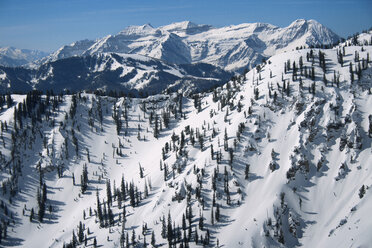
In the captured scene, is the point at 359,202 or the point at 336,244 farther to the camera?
the point at 359,202

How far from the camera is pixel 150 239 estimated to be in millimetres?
199000

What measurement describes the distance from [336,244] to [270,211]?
3813 cm

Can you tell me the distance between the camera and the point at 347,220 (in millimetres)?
183125

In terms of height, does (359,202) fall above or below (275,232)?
above

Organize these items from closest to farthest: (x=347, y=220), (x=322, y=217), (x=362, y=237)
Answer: (x=362, y=237)
(x=347, y=220)
(x=322, y=217)

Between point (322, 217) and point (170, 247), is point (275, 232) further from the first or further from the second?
point (170, 247)

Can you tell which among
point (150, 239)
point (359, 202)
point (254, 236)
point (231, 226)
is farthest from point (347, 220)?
point (150, 239)

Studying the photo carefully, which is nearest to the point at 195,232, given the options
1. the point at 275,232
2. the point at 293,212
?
the point at 275,232

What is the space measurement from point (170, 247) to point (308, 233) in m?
78.3

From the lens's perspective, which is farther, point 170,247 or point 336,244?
point 170,247

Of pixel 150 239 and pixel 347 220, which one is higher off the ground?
pixel 347 220

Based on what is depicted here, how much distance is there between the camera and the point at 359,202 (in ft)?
618

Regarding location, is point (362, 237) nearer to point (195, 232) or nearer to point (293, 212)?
point (293, 212)

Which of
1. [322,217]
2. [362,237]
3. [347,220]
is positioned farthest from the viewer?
[322,217]
